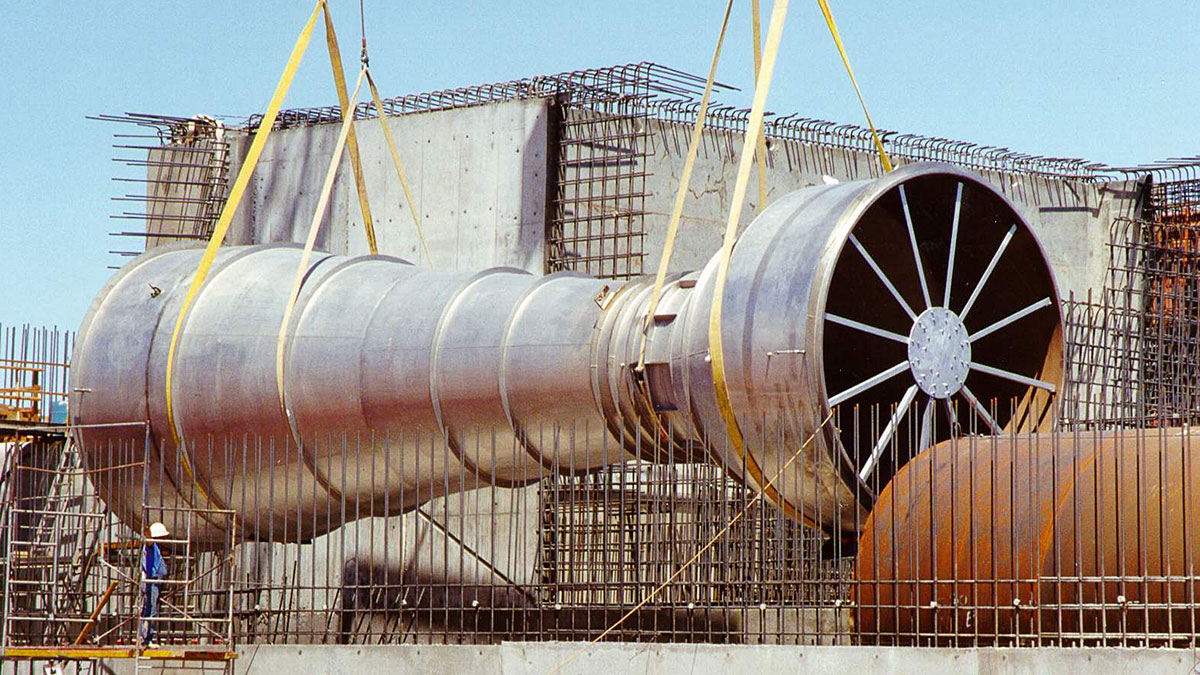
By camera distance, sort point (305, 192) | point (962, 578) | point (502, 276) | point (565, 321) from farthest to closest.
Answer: point (305, 192) < point (502, 276) < point (565, 321) < point (962, 578)

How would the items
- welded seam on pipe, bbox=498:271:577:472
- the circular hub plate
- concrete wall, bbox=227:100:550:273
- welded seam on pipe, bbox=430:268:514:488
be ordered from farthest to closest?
concrete wall, bbox=227:100:550:273
welded seam on pipe, bbox=430:268:514:488
welded seam on pipe, bbox=498:271:577:472
the circular hub plate

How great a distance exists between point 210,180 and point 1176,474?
21396 millimetres

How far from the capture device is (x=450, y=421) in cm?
1877

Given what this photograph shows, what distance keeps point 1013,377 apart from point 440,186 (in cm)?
1140

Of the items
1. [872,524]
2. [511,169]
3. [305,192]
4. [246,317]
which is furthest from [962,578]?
[305,192]

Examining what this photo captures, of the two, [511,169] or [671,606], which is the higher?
[511,169]

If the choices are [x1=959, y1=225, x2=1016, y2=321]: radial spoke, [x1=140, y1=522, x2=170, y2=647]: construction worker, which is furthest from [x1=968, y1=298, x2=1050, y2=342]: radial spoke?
[x1=140, y1=522, x2=170, y2=647]: construction worker

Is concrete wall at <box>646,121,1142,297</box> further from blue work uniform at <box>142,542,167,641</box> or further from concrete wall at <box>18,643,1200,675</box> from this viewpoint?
concrete wall at <box>18,643,1200,675</box>

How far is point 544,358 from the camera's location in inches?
710

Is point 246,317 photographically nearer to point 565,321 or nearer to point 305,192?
point 565,321

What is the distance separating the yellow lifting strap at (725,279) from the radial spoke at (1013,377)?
9.46 feet

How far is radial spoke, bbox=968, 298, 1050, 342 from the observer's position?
18172mm

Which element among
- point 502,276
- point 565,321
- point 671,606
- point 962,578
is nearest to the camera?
point 962,578

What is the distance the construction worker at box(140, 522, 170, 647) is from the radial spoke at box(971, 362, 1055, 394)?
8.33m
